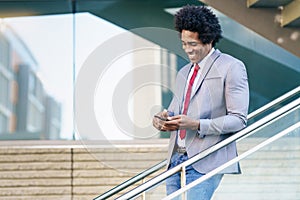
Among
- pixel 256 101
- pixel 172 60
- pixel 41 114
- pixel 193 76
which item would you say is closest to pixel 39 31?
pixel 41 114

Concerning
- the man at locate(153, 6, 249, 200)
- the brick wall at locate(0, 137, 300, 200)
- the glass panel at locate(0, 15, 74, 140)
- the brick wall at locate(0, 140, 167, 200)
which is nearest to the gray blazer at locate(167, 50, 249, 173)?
the man at locate(153, 6, 249, 200)

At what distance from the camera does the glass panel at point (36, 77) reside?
6.64 meters

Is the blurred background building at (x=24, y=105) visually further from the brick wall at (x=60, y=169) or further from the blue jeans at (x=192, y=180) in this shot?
the blue jeans at (x=192, y=180)

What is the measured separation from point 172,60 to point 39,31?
→ 55.4 inches

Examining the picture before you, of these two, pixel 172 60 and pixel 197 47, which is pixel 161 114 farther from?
pixel 172 60

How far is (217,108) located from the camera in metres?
3.39

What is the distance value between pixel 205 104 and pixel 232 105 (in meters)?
0.13

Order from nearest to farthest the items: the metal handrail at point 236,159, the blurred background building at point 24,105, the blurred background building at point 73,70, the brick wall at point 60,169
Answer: the metal handrail at point 236,159
the blurred background building at point 73,70
the brick wall at point 60,169
the blurred background building at point 24,105

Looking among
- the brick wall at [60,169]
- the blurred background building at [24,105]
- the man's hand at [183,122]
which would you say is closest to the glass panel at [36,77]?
the blurred background building at [24,105]

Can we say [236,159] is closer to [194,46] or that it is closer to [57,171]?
[194,46]

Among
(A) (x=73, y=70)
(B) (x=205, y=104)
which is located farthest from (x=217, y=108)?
(A) (x=73, y=70)

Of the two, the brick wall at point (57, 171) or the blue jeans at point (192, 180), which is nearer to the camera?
the blue jeans at point (192, 180)

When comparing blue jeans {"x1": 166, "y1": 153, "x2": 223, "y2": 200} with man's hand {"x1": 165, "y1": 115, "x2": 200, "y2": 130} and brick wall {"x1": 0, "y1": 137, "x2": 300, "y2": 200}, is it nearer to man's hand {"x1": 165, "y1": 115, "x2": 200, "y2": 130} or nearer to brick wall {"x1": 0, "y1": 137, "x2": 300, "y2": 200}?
man's hand {"x1": 165, "y1": 115, "x2": 200, "y2": 130}

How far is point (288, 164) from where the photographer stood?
142 inches
